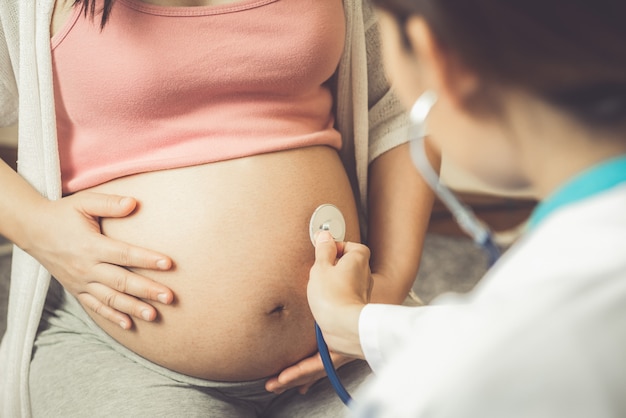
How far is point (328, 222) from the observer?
913 millimetres

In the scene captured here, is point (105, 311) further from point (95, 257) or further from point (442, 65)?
point (442, 65)

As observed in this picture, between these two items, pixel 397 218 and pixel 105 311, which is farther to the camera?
pixel 397 218

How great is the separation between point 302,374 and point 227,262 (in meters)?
0.18

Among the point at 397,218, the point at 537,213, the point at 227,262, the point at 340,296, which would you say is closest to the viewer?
the point at 537,213

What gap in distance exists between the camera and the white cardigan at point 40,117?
90cm

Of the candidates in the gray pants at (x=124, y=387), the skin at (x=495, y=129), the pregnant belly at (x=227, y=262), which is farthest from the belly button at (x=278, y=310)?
the skin at (x=495, y=129)

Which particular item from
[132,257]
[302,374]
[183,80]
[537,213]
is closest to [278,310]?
[302,374]

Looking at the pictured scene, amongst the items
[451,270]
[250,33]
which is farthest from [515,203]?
[250,33]

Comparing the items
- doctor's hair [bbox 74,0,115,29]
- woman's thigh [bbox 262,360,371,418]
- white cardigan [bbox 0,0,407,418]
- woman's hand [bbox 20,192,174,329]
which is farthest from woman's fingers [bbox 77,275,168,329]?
doctor's hair [bbox 74,0,115,29]

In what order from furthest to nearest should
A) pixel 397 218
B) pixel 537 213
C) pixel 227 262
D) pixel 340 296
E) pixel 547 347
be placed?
pixel 397 218 → pixel 227 262 → pixel 340 296 → pixel 537 213 → pixel 547 347

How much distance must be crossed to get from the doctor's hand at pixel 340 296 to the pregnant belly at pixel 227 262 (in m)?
0.09

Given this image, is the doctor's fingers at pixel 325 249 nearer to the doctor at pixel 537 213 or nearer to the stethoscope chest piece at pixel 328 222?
the stethoscope chest piece at pixel 328 222

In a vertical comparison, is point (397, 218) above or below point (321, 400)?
above

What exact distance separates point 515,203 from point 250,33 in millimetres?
1540
